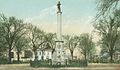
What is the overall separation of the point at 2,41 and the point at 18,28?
219 inches

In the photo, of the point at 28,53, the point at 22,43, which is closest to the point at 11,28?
the point at 22,43

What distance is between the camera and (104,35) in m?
88.8

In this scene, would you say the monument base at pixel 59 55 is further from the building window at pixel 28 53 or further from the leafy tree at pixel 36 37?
the building window at pixel 28 53

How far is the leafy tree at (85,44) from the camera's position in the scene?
126125 mm

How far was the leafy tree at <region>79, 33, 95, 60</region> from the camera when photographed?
126 metres

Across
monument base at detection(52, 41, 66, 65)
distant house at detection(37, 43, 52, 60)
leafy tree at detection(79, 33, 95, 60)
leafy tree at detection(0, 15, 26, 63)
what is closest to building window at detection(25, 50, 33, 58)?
distant house at detection(37, 43, 52, 60)

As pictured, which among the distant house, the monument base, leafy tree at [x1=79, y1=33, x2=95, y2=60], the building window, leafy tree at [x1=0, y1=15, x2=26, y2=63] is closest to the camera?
the monument base

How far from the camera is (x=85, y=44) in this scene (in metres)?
127

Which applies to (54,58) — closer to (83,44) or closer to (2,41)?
(2,41)

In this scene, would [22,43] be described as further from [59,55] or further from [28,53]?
[28,53]

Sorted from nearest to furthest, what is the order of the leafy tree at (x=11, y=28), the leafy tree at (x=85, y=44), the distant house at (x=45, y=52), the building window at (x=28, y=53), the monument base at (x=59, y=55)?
the monument base at (x=59, y=55) → the leafy tree at (x=11, y=28) → the distant house at (x=45, y=52) → the leafy tree at (x=85, y=44) → the building window at (x=28, y=53)

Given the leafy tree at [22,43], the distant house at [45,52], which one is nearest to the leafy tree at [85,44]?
the distant house at [45,52]

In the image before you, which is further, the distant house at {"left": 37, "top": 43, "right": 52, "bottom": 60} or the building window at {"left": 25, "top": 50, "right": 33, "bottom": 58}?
the building window at {"left": 25, "top": 50, "right": 33, "bottom": 58}

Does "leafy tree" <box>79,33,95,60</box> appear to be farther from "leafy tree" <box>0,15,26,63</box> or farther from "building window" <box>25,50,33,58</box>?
"leafy tree" <box>0,15,26,63</box>
